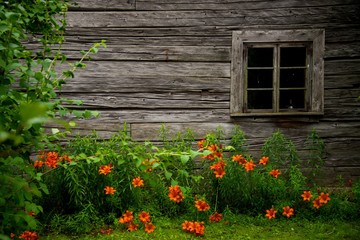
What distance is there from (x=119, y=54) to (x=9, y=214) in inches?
146

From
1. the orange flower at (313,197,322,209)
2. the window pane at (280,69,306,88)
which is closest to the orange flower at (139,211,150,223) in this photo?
the orange flower at (313,197,322,209)

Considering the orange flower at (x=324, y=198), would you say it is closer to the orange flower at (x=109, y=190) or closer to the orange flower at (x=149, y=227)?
the orange flower at (x=149, y=227)

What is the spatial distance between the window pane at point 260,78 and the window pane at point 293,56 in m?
0.27

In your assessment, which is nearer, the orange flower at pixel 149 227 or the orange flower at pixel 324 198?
the orange flower at pixel 149 227

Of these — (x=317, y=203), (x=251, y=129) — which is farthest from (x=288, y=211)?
(x=251, y=129)

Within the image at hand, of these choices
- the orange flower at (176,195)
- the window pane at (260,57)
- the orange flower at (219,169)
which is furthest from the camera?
the window pane at (260,57)

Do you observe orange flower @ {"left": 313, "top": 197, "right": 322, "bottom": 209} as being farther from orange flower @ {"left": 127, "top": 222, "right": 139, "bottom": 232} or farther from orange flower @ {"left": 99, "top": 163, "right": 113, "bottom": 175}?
orange flower @ {"left": 99, "top": 163, "right": 113, "bottom": 175}

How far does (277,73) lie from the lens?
16.8 ft

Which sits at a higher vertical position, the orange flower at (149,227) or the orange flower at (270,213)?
the orange flower at (270,213)

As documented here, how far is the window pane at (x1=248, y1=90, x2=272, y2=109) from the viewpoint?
5211mm

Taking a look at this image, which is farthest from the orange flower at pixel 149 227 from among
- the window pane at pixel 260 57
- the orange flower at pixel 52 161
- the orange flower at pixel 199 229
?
the window pane at pixel 260 57

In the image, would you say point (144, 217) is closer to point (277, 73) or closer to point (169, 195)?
point (169, 195)

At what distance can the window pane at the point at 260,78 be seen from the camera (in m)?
5.22

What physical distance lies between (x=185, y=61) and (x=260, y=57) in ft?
3.51
